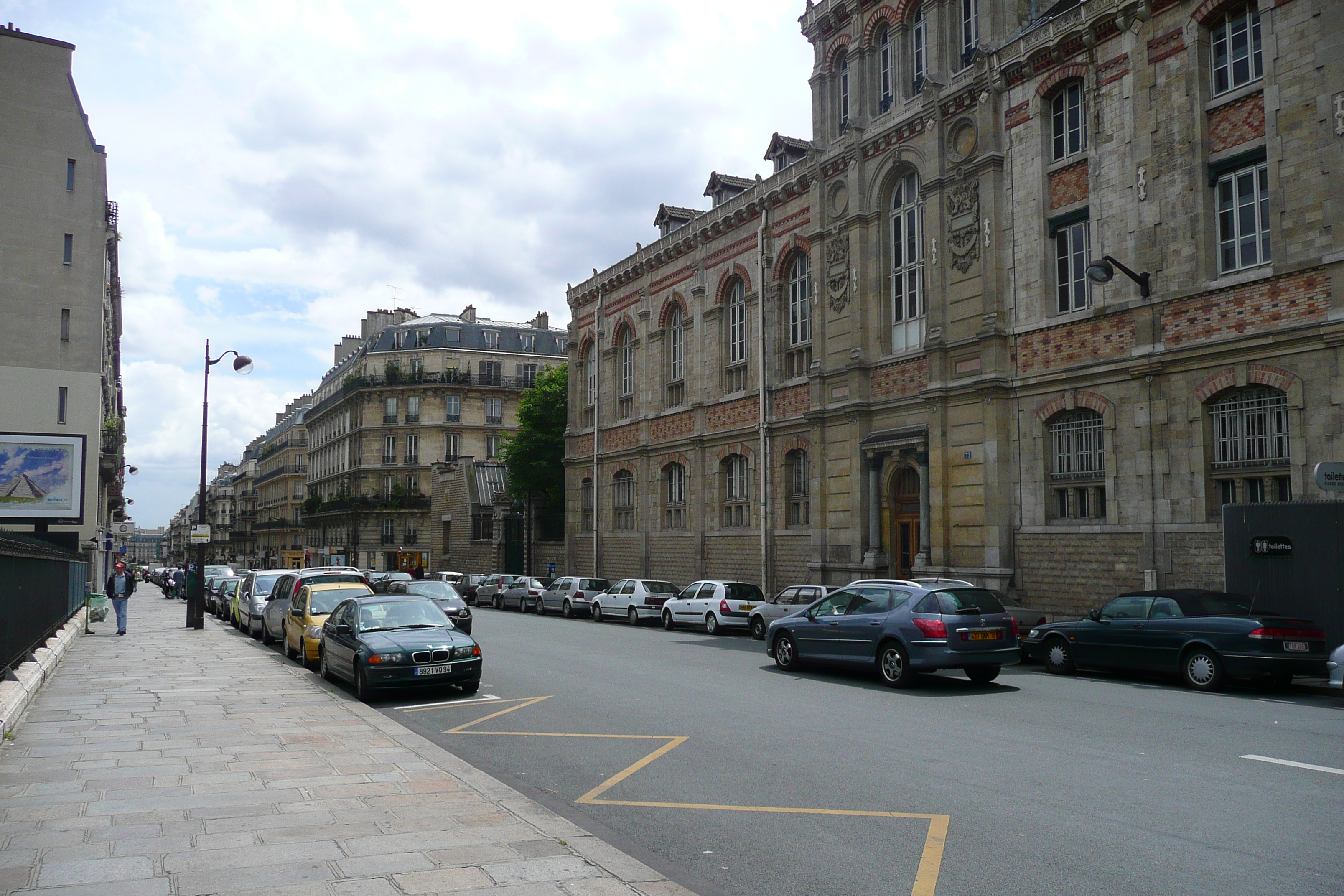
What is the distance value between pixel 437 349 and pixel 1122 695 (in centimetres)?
6553

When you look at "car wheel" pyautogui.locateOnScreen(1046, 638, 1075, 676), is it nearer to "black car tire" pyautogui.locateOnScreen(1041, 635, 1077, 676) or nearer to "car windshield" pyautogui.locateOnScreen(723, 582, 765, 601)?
"black car tire" pyautogui.locateOnScreen(1041, 635, 1077, 676)

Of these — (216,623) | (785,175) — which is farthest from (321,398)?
(785,175)

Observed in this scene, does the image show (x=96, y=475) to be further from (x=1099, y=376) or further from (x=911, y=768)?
(x=911, y=768)

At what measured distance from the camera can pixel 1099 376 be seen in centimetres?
2072

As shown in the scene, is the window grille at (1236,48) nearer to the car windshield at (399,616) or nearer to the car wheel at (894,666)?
the car wheel at (894,666)

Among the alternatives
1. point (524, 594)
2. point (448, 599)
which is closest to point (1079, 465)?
point (448, 599)

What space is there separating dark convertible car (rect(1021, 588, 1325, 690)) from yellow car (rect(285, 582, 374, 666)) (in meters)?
11.8

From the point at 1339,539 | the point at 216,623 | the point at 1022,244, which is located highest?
the point at 1022,244

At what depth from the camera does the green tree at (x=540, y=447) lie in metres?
50.2

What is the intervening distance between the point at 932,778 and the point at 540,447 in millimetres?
43250

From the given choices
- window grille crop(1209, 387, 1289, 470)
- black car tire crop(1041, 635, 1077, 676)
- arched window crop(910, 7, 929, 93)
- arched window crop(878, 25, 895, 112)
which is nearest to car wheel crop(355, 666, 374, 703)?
black car tire crop(1041, 635, 1077, 676)

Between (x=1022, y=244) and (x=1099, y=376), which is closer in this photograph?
(x=1099, y=376)

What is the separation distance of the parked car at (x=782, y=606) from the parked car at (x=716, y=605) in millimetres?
287

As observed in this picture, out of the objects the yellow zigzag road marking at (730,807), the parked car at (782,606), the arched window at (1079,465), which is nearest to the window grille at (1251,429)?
the arched window at (1079,465)
